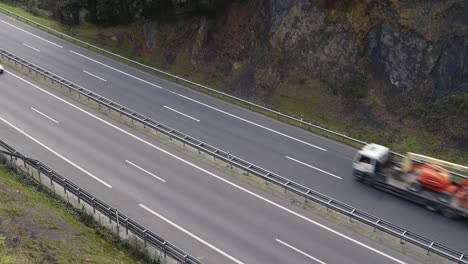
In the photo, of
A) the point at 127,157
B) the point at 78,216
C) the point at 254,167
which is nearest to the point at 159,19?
the point at 127,157

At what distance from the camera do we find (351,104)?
36344mm

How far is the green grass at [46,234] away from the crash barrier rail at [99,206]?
0.83 metres

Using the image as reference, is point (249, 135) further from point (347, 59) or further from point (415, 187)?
point (415, 187)

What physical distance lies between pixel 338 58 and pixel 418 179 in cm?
1476

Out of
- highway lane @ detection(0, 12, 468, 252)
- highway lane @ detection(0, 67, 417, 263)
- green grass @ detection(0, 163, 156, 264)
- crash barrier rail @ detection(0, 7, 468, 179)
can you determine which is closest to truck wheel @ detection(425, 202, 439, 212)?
highway lane @ detection(0, 12, 468, 252)

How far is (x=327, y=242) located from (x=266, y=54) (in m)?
22.6

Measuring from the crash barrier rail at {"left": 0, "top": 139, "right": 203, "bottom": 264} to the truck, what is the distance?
13.3 metres

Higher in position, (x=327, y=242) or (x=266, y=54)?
(x=266, y=54)

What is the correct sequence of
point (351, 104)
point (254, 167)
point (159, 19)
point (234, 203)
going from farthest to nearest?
point (159, 19) → point (351, 104) → point (254, 167) → point (234, 203)

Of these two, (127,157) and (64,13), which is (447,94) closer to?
(127,157)

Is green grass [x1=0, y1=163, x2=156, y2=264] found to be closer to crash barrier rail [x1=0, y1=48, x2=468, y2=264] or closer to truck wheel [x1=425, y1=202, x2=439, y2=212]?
crash barrier rail [x1=0, y1=48, x2=468, y2=264]

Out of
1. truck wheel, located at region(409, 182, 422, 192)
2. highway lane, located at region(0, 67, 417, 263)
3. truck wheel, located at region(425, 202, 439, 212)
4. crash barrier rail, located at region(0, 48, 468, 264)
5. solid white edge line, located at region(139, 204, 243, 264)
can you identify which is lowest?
solid white edge line, located at region(139, 204, 243, 264)

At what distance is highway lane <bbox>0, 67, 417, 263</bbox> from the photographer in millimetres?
23016

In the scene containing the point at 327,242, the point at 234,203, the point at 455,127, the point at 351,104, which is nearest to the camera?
the point at 327,242
